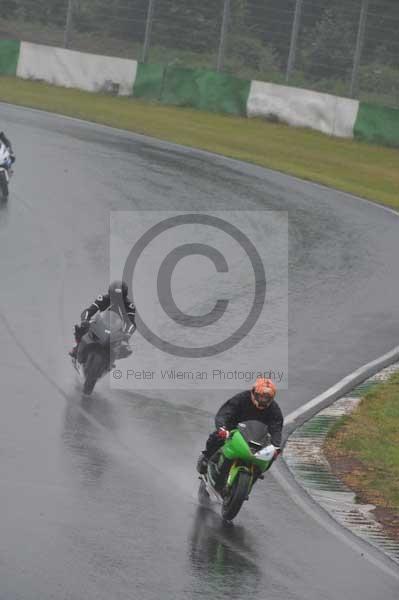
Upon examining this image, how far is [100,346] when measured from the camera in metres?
14.6

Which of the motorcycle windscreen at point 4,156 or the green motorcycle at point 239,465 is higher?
the motorcycle windscreen at point 4,156

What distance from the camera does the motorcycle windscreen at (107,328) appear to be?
1464 cm

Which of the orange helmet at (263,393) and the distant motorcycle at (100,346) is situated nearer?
the orange helmet at (263,393)

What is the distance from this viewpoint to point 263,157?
112 ft

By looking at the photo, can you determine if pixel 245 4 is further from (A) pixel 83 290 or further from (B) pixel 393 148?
(A) pixel 83 290

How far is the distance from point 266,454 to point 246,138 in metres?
26.8

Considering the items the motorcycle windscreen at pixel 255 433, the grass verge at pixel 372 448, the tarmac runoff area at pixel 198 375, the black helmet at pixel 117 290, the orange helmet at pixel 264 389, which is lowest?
the tarmac runoff area at pixel 198 375

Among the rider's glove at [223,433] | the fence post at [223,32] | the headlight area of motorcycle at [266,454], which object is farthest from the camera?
the fence post at [223,32]

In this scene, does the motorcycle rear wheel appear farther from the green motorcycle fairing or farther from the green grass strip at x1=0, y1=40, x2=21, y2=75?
the green grass strip at x1=0, y1=40, x2=21, y2=75

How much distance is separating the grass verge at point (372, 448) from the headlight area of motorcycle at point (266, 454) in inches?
74.1

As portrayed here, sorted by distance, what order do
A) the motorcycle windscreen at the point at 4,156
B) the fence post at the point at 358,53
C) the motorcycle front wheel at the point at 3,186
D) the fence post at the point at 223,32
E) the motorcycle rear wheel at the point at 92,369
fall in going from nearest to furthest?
the motorcycle rear wheel at the point at 92,369 → the motorcycle windscreen at the point at 4,156 → the motorcycle front wheel at the point at 3,186 → the fence post at the point at 358,53 → the fence post at the point at 223,32

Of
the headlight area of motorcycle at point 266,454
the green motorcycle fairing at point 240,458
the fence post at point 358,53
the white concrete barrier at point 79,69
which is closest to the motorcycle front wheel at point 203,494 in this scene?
the green motorcycle fairing at point 240,458

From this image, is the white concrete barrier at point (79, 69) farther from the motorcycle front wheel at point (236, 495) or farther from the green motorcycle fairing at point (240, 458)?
the motorcycle front wheel at point (236, 495)

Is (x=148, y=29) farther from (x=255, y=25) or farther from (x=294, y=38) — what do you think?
(x=294, y=38)
